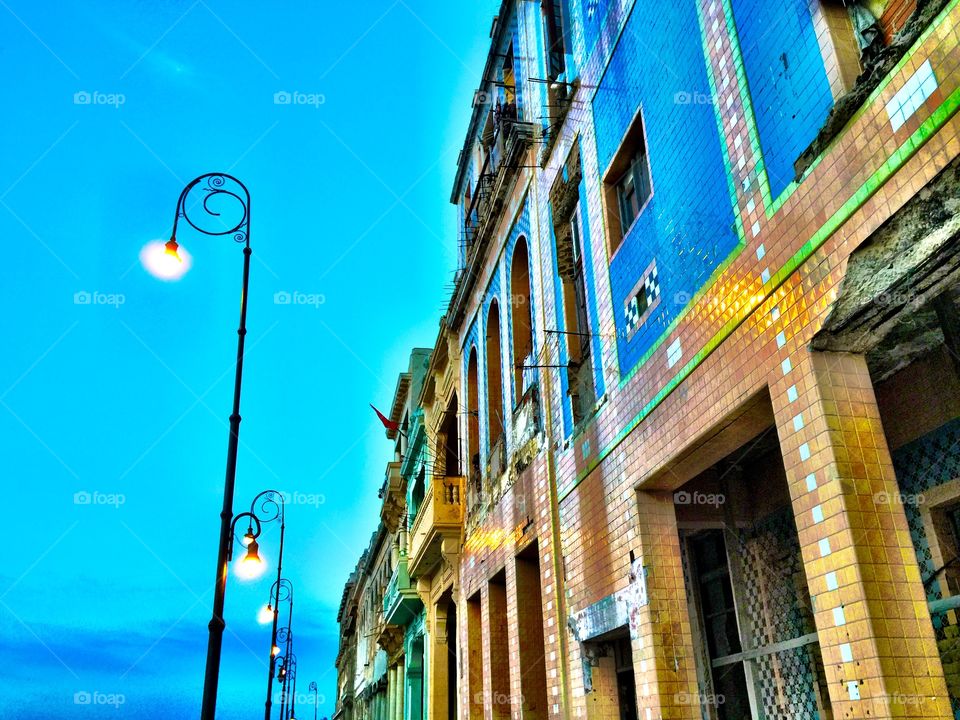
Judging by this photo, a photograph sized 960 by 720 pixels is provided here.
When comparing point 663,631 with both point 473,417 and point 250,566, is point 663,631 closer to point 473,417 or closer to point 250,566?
point 250,566

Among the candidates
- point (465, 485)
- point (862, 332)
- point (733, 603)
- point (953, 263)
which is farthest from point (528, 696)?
point (953, 263)

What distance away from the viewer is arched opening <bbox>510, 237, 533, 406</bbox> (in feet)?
43.1

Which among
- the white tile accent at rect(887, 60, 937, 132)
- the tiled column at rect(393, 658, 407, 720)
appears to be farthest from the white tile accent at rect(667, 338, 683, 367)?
the tiled column at rect(393, 658, 407, 720)

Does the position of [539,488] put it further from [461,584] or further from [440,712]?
[440,712]

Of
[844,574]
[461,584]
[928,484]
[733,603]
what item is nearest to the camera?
[844,574]

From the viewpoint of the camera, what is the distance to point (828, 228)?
16.0 ft

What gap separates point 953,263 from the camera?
4.23 metres

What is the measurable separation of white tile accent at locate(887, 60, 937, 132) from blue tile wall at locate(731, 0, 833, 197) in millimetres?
651

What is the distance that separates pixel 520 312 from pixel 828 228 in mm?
9014

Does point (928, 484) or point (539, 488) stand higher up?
point (539, 488)

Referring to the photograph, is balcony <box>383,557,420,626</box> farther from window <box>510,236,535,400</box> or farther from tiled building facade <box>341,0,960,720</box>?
window <box>510,236,535,400</box>

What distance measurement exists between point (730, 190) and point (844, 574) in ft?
10.3

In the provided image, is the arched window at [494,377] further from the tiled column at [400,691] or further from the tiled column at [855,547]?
the tiled column at [400,691]

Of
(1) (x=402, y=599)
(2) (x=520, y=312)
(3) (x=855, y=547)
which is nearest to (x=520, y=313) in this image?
(2) (x=520, y=312)
